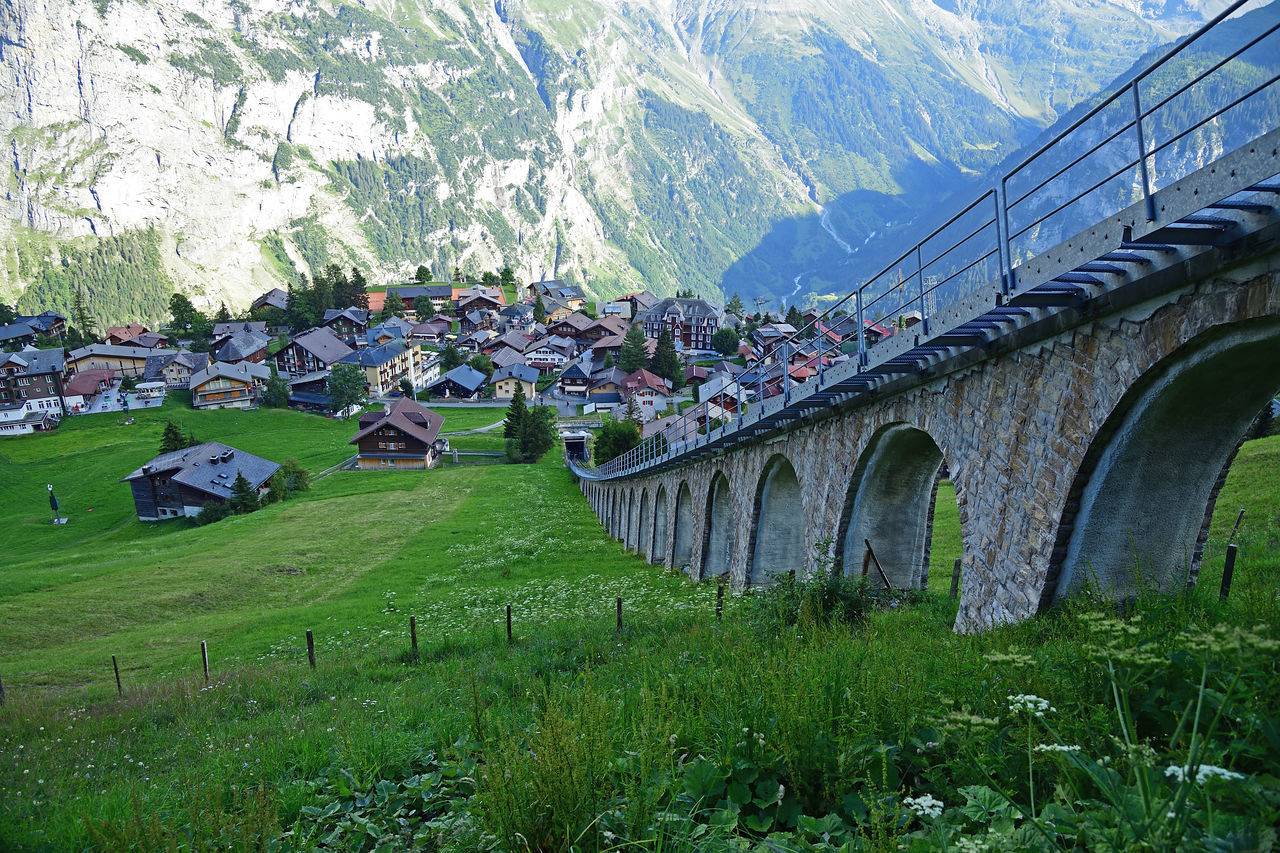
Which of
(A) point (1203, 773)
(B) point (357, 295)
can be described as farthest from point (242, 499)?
(B) point (357, 295)

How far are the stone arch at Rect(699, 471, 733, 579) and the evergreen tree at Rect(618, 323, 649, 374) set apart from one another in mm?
79564

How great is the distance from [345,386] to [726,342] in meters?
58.4

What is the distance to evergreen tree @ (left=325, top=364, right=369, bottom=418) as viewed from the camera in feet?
315

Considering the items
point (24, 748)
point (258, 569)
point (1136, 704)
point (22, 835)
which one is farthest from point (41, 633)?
point (1136, 704)

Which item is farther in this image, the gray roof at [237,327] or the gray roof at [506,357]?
the gray roof at [237,327]

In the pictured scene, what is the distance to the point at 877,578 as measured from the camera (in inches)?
530

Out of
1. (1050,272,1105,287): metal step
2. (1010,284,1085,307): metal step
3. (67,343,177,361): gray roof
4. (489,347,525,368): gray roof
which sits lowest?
(1010,284,1085,307): metal step

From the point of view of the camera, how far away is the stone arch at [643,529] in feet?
110

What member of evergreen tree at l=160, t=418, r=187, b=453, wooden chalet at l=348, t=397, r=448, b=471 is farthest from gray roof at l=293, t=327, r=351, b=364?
wooden chalet at l=348, t=397, r=448, b=471

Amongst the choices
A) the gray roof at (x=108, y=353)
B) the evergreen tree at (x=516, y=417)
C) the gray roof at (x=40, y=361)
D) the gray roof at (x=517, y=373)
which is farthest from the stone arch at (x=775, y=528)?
the gray roof at (x=108, y=353)

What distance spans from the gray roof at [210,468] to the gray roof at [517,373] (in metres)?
45.4

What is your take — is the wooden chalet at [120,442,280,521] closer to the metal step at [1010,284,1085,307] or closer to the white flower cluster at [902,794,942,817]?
the metal step at [1010,284,1085,307]

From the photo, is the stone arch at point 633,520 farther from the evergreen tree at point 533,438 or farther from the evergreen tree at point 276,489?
the evergreen tree at point 276,489

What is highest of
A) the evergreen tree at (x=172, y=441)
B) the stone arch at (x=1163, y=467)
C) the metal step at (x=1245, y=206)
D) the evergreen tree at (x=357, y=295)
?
the evergreen tree at (x=357, y=295)
